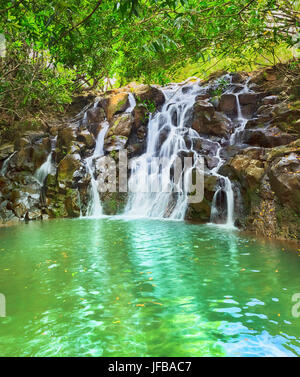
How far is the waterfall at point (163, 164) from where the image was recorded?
42.7 ft

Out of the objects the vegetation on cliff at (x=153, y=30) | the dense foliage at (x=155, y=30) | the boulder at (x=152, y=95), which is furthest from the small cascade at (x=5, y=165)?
the dense foliage at (x=155, y=30)

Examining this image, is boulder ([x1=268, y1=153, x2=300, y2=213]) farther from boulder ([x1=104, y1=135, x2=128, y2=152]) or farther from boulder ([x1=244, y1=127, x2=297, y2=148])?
boulder ([x1=104, y1=135, x2=128, y2=152])

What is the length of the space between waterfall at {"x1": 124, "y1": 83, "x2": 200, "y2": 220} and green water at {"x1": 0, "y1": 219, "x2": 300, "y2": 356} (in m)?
4.81

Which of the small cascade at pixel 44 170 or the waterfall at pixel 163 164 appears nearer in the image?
the waterfall at pixel 163 164

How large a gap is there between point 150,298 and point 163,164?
10.4 meters

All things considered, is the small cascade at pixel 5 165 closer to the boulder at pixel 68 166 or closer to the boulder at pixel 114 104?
the boulder at pixel 68 166

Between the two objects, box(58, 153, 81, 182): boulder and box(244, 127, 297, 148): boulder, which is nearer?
box(244, 127, 297, 148): boulder

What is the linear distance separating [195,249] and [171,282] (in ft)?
7.34

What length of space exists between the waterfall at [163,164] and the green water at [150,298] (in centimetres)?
481

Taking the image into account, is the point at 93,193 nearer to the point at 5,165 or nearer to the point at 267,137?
the point at 5,165

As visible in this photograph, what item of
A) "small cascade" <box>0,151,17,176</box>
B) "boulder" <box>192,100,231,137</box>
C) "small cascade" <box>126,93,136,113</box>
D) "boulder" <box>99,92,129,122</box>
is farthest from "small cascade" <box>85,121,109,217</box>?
"boulder" <box>192,100,231,137</box>

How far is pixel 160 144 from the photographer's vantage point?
51.1 ft

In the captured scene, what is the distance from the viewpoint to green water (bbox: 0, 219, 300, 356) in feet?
11.0
